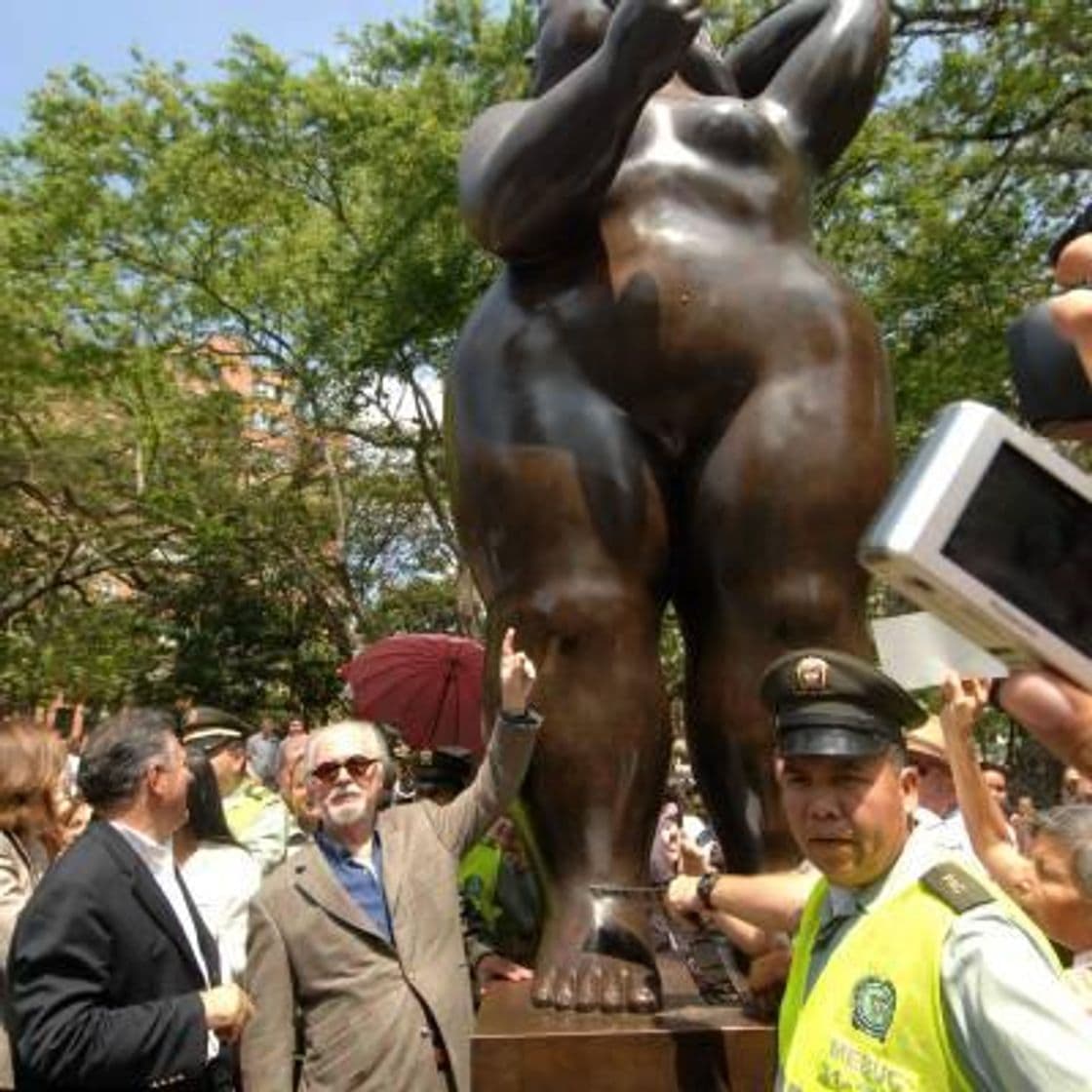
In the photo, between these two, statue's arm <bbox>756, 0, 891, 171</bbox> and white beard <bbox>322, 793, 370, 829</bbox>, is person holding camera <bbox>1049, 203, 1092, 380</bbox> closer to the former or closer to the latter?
statue's arm <bbox>756, 0, 891, 171</bbox>

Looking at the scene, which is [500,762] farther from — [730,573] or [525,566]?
[730,573]

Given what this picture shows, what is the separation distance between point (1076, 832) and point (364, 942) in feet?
4.31

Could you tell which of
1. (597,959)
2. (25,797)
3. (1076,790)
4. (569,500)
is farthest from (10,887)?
(1076,790)

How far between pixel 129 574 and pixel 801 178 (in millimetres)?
19025

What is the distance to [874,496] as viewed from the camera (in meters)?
2.74

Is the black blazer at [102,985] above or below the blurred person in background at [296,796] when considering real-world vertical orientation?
above

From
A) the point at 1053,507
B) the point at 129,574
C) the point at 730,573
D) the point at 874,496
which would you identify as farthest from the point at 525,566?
the point at 129,574

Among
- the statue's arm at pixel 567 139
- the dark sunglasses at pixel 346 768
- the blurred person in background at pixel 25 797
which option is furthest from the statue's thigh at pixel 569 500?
the blurred person in background at pixel 25 797

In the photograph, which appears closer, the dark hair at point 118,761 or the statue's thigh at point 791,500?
the statue's thigh at point 791,500

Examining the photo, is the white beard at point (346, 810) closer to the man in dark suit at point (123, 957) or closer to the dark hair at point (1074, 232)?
the man in dark suit at point (123, 957)

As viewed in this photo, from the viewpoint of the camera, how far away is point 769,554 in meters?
2.68

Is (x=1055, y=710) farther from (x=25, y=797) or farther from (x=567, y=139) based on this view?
(x=25, y=797)

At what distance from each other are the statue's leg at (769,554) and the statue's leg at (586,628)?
11 centimetres

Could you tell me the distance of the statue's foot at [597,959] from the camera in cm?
249
